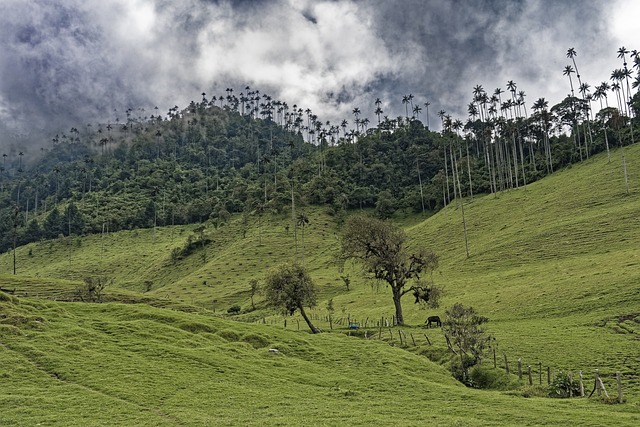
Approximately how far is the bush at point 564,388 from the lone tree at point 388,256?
32.3 m

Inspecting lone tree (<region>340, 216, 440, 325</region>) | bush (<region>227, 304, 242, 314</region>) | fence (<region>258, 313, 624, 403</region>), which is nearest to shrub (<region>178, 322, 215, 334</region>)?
fence (<region>258, 313, 624, 403</region>)

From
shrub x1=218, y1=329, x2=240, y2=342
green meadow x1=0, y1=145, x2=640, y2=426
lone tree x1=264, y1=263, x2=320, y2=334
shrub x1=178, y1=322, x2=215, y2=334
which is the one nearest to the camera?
green meadow x1=0, y1=145, x2=640, y2=426

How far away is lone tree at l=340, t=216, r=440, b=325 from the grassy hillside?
1507 centimetres

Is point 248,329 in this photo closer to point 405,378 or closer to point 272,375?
point 272,375

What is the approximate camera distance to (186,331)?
166 feet

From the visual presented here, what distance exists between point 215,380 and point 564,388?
26127 mm

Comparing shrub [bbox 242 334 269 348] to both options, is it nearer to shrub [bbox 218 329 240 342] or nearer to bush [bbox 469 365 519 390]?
shrub [bbox 218 329 240 342]

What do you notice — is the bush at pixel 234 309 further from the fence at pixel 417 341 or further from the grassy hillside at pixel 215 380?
the grassy hillside at pixel 215 380

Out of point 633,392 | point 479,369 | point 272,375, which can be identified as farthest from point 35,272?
point 633,392

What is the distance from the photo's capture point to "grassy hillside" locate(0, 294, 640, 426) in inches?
1011

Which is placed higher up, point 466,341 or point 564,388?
point 466,341

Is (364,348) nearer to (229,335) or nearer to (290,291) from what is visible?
(229,335)

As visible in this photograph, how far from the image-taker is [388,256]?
65.6m

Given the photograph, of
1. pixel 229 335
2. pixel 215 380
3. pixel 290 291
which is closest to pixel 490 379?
pixel 215 380
